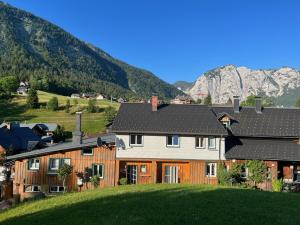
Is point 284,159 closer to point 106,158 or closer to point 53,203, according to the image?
point 106,158

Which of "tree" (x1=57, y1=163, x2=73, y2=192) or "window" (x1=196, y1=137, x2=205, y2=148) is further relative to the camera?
"window" (x1=196, y1=137, x2=205, y2=148)

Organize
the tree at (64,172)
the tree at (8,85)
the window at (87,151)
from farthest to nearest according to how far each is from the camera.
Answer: the tree at (8,85)
the window at (87,151)
the tree at (64,172)

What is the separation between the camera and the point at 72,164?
46906 mm

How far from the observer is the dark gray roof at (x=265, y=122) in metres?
48.8

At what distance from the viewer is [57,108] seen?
499ft

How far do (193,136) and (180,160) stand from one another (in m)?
2.83

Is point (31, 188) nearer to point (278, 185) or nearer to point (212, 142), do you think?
point (212, 142)

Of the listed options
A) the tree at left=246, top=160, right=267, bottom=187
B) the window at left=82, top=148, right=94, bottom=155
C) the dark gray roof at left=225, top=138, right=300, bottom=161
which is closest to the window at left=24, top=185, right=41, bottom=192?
the window at left=82, top=148, right=94, bottom=155

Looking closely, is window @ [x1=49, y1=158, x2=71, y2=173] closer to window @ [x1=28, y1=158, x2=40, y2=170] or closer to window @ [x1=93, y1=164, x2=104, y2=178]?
window @ [x1=28, y1=158, x2=40, y2=170]

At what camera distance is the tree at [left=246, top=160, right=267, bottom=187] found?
4344cm

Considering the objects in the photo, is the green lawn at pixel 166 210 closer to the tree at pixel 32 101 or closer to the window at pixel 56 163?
the window at pixel 56 163

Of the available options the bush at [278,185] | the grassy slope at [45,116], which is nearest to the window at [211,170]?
the bush at [278,185]

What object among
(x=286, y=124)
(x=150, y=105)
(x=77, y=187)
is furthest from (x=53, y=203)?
(x=286, y=124)

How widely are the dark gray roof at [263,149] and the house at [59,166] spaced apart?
1246 cm
